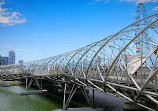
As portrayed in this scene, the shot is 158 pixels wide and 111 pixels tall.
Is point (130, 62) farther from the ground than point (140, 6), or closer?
closer

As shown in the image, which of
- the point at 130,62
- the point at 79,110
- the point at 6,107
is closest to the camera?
the point at 130,62

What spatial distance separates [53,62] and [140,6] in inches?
2040

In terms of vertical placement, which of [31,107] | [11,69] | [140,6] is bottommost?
[31,107]

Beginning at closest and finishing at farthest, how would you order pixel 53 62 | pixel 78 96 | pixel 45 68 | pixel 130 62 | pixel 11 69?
pixel 130 62, pixel 78 96, pixel 53 62, pixel 45 68, pixel 11 69

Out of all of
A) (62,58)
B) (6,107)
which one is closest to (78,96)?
(62,58)

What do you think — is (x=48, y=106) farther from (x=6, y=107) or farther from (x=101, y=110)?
(x=101, y=110)

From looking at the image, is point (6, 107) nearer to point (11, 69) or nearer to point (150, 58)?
point (150, 58)

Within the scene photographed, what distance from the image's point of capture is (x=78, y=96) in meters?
52.2

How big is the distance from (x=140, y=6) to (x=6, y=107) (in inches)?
2869

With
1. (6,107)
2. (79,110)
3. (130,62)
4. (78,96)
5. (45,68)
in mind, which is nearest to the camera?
(130,62)

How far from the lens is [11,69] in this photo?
10075 cm

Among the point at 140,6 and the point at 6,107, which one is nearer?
the point at 6,107

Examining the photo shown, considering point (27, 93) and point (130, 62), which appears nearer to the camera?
point (130, 62)

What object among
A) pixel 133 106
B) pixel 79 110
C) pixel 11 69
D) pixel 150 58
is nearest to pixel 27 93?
pixel 79 110
